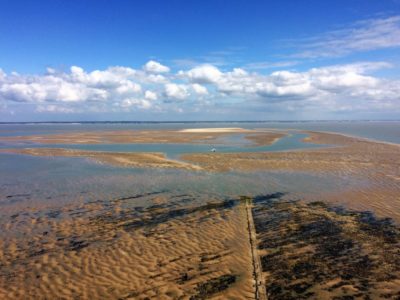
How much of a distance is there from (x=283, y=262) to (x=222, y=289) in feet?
8.77

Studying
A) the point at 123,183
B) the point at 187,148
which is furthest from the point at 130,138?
the point at 123,183

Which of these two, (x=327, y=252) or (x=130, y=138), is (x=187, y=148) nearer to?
(x=130, y=138)

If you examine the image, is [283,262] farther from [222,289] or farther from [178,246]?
[178,246]

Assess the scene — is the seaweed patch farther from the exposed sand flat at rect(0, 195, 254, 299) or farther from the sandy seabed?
the exposed sand flat at rect(0, 195, 254, 299)

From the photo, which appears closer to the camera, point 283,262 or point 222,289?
point 222,289

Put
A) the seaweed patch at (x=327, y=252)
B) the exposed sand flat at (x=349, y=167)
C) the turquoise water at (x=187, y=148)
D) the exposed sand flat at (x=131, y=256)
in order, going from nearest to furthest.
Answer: the seaweed patch at (x=327, y=252)
the exposed sand flat at (x=131, y=256)
the exposed sand flat at (x=349, y=167)
the turquoise water at (x=187, y=148)

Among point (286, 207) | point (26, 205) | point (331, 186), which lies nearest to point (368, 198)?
point (331, 186)

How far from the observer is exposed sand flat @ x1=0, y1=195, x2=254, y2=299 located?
9406mm

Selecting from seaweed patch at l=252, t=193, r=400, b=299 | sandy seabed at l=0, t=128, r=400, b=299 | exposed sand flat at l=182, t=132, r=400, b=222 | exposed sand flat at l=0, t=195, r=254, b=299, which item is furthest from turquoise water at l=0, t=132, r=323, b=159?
seaweed patch at l=252, t=193, r=400, b=299

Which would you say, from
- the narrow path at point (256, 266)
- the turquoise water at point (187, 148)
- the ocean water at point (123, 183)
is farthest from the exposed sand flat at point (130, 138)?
the narrow path at point (256, 266)

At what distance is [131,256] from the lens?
11.6 m

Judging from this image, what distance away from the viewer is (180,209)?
17.2 m

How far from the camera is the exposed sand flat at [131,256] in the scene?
9406mm

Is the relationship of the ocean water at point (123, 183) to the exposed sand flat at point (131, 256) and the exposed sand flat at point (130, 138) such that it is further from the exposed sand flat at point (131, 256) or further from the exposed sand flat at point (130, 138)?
the exposed sand flat at point (130, 138)
